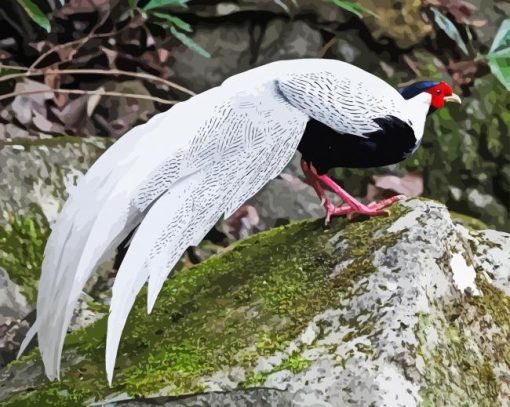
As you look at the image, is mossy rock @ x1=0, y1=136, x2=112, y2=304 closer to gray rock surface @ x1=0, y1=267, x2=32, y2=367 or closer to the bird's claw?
gray rock surface @ x1=0, y1=267, x2=32, y2=367

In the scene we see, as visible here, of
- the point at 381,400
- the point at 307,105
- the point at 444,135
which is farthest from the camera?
the point at 444,135

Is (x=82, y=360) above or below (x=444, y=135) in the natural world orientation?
above

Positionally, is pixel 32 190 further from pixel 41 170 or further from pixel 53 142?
pixel 53 142

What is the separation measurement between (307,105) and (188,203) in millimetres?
354

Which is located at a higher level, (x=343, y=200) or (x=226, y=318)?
(x=343, y=200)

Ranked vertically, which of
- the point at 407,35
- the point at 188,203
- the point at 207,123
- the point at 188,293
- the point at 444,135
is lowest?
the point at 444,135

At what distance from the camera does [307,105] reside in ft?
6.05

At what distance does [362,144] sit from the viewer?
6.30ft

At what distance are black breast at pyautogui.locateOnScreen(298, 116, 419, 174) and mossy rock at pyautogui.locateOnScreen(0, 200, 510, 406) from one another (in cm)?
15

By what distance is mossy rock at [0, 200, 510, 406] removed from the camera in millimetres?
1643

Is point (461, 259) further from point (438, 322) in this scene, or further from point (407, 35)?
point (407, 35)

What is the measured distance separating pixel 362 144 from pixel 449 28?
6.55 feet

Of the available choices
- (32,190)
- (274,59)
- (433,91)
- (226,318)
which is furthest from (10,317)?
(274,59)

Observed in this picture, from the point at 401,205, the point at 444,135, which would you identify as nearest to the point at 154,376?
the point at 401,205
